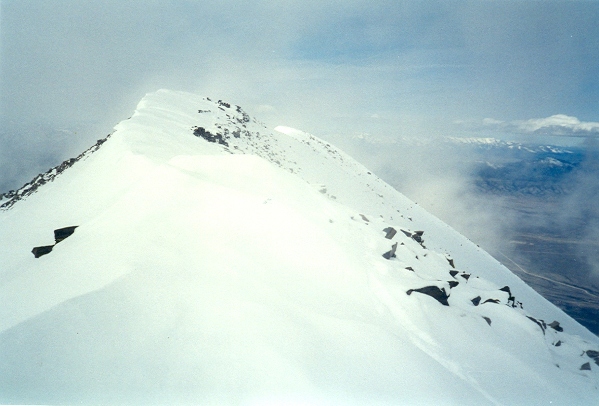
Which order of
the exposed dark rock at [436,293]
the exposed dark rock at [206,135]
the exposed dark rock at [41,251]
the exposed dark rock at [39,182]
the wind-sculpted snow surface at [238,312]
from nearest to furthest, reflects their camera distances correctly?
1. the wind-sculpted snow surface at [238,312]
2. the exposed dark rock at [41,251]
3. the exposed dark rock at [436,293]
4. the exposed dark rock at [39,182]
5. the exposed dark rock at [206,135]

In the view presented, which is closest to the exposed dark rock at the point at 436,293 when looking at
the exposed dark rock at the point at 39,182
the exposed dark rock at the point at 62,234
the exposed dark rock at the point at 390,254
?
the exposed dark rock at the point at 390,254

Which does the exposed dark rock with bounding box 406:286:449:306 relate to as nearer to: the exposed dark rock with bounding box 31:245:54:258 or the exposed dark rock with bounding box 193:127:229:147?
the exposed dark rock with bounding box 31:245:54:258

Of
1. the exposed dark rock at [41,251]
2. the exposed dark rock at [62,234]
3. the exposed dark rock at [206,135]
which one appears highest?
the exposed dark rock at [206,135]

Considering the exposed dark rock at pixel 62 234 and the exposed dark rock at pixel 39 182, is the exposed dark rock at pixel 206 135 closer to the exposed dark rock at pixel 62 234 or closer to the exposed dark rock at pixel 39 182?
the exposed dark rock at pixel 39 182

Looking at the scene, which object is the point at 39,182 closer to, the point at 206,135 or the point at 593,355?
the point at 206,135

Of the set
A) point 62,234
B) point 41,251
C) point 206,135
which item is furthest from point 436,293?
point 206,135

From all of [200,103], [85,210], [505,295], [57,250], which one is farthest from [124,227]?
[200,103]

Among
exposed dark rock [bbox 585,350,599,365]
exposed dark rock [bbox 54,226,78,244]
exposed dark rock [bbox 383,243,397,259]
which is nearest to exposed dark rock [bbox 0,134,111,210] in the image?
exposed dark rock [bbox 54,226,78,244]

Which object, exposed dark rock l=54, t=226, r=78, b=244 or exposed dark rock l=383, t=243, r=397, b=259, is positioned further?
exposed dark rock l=383, t=243, r=397, b=259
